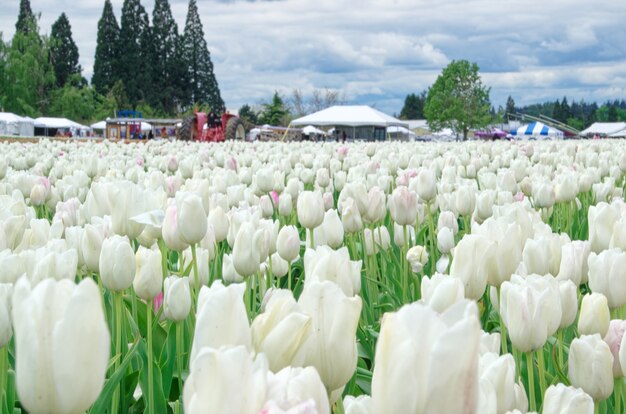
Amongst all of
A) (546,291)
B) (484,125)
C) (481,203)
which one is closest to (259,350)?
(546,291)

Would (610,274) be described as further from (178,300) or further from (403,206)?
(403,206)

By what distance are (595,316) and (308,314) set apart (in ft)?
2.63

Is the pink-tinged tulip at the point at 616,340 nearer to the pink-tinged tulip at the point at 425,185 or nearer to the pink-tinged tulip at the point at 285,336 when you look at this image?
the pink-tinged tulip at the point at 285,336

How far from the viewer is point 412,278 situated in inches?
144

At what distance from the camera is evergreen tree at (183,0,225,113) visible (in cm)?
8681

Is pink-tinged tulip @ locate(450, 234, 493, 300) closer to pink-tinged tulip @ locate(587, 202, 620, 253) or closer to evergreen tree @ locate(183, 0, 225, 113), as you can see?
pink-tinged tulip @ locate(587, 202, 620, 253)

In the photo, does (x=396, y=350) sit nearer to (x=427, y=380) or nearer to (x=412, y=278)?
(x=427, y=380)

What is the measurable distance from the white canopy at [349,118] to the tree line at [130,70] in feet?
128

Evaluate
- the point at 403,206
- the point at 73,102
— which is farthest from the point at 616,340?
the point at 73,102

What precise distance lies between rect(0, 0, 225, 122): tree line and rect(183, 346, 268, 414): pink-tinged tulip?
78.8 meters

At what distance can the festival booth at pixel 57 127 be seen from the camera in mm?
66188

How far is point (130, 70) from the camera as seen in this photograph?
282 feet

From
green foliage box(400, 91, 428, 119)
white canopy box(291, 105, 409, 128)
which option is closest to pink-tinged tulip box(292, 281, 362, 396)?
white canopy box(291, 105, 409, 128)

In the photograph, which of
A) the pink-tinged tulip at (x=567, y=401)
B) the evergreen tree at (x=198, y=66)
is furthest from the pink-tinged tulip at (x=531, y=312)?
the evergreen tree at (x=198, y=66)
